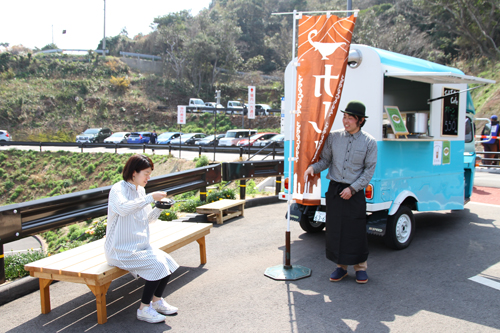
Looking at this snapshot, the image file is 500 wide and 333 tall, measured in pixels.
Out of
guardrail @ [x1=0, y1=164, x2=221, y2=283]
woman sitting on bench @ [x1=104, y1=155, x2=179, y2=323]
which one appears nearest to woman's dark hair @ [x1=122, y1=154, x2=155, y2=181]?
woman sitting on bench @ [x1=104, y1=155, x2=179, y2=323]

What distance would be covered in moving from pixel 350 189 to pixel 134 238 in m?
2.40

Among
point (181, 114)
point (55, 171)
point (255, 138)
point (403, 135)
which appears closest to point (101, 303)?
point (403, 135)

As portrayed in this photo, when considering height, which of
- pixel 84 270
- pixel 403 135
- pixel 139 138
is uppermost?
pixel 403 135

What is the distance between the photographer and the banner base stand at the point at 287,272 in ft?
16.3

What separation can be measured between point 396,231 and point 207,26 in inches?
2521

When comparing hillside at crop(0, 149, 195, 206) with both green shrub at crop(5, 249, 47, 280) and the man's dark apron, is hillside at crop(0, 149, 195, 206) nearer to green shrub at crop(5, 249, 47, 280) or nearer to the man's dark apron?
green shrub at crop(5, 249, 47, 280)

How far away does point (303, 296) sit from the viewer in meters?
4.47

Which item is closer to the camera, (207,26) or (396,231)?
(396,231)

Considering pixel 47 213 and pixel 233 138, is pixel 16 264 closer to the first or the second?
pixel 47 213

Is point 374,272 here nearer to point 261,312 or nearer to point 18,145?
point 261,312

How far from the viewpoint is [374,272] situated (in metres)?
5.21

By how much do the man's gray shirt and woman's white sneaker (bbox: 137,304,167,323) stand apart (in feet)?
7.91

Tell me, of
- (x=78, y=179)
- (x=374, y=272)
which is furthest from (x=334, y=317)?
(x=78, y=179)

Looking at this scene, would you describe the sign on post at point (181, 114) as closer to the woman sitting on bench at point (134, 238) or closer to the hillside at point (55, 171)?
the hillside at point (55, 171)
